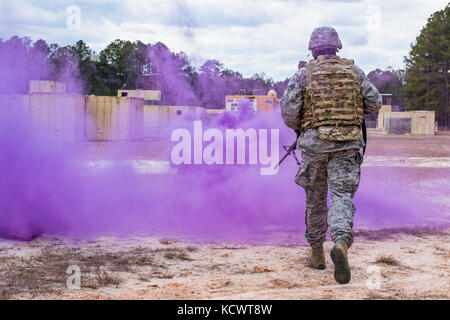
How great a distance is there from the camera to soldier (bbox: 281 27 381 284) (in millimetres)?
4543

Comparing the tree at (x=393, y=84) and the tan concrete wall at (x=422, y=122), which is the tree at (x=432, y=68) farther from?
the tree at (x=393, y=84)

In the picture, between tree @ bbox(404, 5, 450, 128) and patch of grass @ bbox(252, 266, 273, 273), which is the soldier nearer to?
patch of grass @ bbox(252, 266, 273, 273)

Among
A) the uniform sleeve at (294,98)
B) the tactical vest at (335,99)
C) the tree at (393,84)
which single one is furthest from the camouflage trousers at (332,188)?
the tree at (393,84)

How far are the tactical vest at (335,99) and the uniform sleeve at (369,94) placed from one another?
66mm

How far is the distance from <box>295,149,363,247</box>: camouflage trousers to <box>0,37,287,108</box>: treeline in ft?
13.4

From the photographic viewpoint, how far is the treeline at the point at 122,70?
724 cm

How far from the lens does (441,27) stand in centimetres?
4972

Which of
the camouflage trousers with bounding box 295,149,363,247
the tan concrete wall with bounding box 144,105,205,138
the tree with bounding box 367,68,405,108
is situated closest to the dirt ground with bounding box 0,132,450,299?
the camouflage trousers with bounding box 295,149,363,247

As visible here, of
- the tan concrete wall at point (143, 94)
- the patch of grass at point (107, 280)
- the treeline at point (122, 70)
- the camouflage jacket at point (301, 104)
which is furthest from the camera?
the tan concrete wall at point (143, 94)

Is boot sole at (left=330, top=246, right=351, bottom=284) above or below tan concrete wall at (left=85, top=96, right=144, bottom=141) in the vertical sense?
below

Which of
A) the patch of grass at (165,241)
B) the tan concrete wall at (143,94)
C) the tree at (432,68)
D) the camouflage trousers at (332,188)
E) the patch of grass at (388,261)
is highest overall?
the tree at (432,68)
